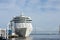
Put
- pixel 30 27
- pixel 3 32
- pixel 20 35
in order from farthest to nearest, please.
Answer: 1. pixel 30 27
2. pixel 20 35
3. pixel 3 32

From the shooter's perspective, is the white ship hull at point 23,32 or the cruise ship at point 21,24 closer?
the white ship hull at point 23,32

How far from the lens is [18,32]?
130m

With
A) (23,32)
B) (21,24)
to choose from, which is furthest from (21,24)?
(23,32)

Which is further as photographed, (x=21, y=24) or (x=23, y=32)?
(x=21, y=24)

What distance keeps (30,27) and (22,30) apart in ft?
29.2

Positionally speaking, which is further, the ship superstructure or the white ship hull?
the ship superstructure

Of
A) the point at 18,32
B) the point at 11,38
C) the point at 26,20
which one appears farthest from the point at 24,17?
the point at 11,38

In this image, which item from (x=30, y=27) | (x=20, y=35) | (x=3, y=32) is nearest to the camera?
(x=3, y=32)

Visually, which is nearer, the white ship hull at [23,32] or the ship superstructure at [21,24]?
the white ship hull at [23,32]

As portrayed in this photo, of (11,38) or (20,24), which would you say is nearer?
(11,38)

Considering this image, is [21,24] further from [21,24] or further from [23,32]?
[23,32]

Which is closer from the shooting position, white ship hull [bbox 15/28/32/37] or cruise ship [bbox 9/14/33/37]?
white ship hull [bbox 15/28/32/37]

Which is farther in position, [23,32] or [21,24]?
[21,24]

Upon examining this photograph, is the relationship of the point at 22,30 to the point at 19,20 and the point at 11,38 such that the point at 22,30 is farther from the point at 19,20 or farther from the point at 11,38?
the point at 11,38
